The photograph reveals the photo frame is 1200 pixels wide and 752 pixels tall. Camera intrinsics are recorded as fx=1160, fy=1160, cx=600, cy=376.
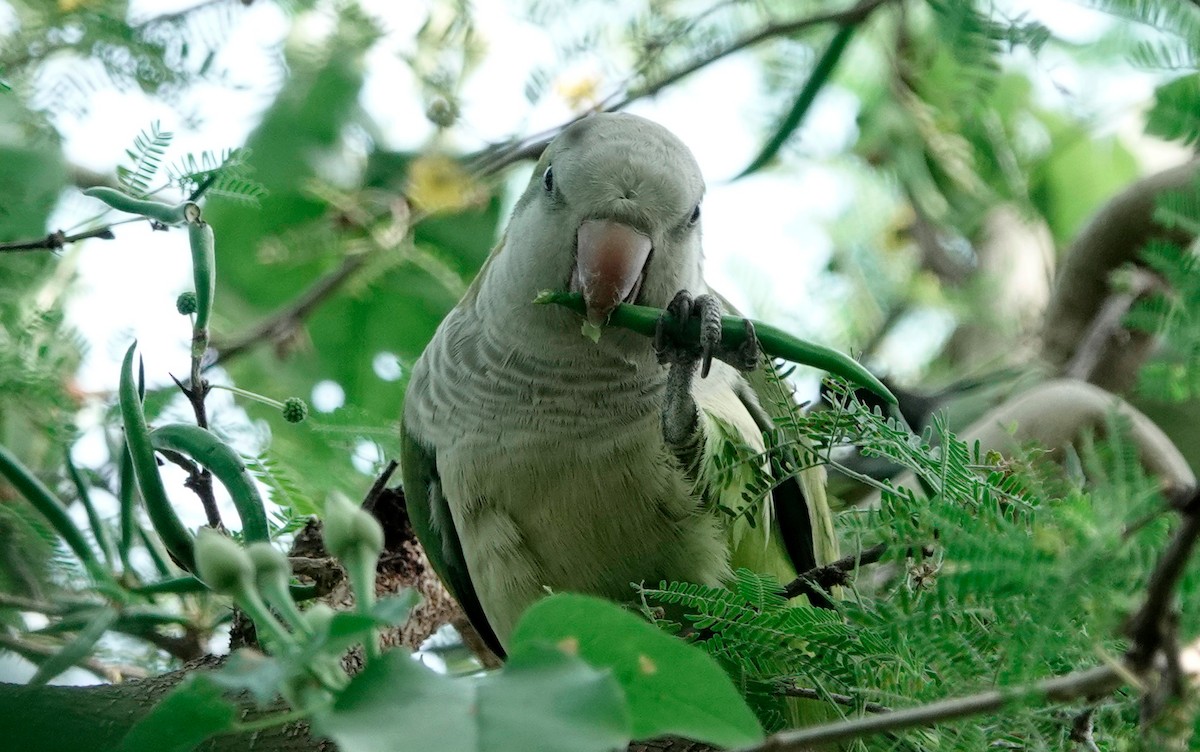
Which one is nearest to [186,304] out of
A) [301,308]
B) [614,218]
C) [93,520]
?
[93,520]

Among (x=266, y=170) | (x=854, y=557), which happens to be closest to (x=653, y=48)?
(x=266, y=170)

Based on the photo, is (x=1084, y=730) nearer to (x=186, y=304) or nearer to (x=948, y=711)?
(x=948, y=711)

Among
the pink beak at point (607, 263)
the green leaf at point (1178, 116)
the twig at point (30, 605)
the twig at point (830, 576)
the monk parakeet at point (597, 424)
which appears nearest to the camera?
the green leaf at point (1178, 116)

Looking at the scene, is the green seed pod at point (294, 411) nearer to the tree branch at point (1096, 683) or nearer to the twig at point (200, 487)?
the twig at point (200, 487)

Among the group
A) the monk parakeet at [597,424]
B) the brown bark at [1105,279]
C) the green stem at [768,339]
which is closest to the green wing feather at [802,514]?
the monk parakeet at [597,424]

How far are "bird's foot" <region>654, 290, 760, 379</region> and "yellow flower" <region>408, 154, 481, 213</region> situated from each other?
41.6 inches

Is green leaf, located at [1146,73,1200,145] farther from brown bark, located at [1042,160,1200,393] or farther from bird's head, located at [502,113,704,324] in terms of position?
brown bark, located at [1042,160,1200,393]

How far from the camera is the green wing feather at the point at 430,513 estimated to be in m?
2.02

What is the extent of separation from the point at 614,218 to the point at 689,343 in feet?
0.79

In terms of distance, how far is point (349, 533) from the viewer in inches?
33.8

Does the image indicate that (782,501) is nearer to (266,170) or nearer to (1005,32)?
(1005,32)

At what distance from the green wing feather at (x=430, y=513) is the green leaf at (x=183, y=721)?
1208mm

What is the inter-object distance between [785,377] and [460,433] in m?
0.70

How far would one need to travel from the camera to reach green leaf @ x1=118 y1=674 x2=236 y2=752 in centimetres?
77
